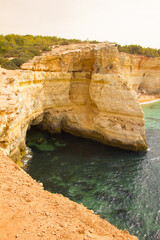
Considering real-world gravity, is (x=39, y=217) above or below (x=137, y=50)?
below

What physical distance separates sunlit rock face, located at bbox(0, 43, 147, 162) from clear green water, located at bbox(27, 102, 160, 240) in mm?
1506

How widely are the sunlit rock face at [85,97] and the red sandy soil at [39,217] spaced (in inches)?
296

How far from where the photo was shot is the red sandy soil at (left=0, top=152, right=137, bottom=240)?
4.51 m

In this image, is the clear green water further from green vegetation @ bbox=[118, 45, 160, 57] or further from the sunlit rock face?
green vegetation @ bbox=[118, 45, 160, 57]

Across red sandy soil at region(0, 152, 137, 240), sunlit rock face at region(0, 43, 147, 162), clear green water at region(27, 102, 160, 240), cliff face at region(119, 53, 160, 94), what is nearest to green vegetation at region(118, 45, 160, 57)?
cliff face at region(119, 53, 160, 94)

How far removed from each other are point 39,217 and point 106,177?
8138mm

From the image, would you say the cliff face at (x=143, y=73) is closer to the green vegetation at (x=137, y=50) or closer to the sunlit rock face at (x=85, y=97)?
the green vegetation at (x=137, y=50)

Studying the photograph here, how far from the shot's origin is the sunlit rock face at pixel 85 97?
16.2 meters

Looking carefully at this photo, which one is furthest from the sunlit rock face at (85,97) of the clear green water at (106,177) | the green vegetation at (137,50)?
the green vegetation at (137,50)

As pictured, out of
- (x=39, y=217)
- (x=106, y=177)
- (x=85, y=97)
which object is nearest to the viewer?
(x=39, y=217)

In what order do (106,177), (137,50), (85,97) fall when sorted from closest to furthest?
(106,177) < (85,97) < (137,50)

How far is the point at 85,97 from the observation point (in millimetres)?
20266

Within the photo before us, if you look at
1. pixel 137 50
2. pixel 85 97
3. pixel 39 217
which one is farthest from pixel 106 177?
pixel 137 50

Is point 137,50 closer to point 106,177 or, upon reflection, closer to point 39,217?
point 106,177
